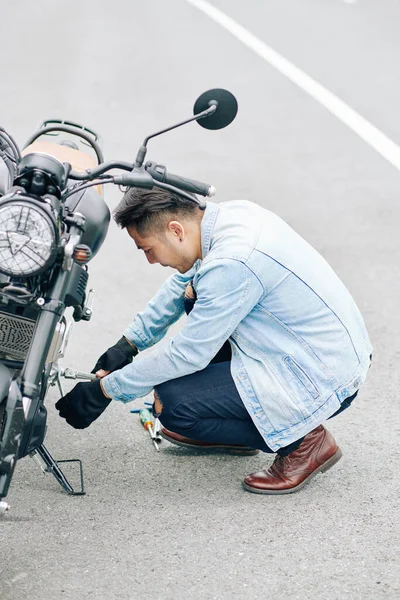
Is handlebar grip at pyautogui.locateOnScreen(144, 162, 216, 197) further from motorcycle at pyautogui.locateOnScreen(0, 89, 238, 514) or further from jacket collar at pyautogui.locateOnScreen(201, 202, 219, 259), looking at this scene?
jacket collar at pyautogui.locateOnScreen(201, 202, 219, 259)

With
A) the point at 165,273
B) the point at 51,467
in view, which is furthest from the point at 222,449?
the point at 165,273

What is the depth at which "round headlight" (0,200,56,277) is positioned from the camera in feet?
8.87

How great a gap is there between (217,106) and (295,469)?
1.48 meters

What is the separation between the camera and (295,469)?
12.4 feet

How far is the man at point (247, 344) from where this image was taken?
3475 millimetres

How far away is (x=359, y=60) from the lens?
1001cm

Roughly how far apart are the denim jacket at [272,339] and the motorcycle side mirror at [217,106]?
17.0 inches

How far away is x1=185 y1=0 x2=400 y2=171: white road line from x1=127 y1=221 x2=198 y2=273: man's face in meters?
4.41

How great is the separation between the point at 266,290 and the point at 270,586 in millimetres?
1052

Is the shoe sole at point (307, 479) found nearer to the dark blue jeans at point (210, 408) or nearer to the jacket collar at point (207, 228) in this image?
the dark blue jeans at point (210, 408)

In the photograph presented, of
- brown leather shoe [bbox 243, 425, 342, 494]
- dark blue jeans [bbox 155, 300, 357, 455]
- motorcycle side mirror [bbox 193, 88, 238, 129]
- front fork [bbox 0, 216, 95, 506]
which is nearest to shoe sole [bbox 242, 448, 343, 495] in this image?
brown leather shoe [bbox 243, 425, 342, 494]

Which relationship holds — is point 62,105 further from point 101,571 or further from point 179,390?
point 101,571

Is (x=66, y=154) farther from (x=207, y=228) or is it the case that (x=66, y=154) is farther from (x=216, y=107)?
(x=216, y=107)

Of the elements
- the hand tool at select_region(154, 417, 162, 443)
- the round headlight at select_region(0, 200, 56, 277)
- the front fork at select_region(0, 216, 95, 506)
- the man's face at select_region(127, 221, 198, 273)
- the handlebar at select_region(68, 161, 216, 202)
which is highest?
the handlebar at select_region(68, 161, 216, 202)
